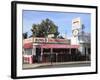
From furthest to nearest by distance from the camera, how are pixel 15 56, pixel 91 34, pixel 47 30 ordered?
pixel 91 34 < pixel 47 30 < pixel 15 56

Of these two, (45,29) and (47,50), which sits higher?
(45,29)

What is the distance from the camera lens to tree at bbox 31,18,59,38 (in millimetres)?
1938

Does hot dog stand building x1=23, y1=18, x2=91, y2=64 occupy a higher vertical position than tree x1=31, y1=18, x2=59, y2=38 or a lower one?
lower

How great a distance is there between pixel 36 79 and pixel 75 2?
77 cm

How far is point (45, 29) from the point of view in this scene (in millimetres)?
1965

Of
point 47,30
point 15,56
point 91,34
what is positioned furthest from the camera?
point 91,34

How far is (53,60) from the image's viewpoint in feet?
6.50

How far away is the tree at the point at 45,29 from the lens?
1938mm

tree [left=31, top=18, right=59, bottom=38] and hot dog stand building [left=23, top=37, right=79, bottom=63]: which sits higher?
tree [left=31, top=18, right=59, bottom=38]

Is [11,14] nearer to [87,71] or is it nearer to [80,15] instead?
[80,15]

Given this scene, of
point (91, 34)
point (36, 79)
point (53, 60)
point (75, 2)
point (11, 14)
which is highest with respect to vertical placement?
point (75, 2)

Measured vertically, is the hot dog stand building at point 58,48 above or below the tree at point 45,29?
below

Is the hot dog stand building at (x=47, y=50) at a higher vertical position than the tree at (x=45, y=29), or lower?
lower
